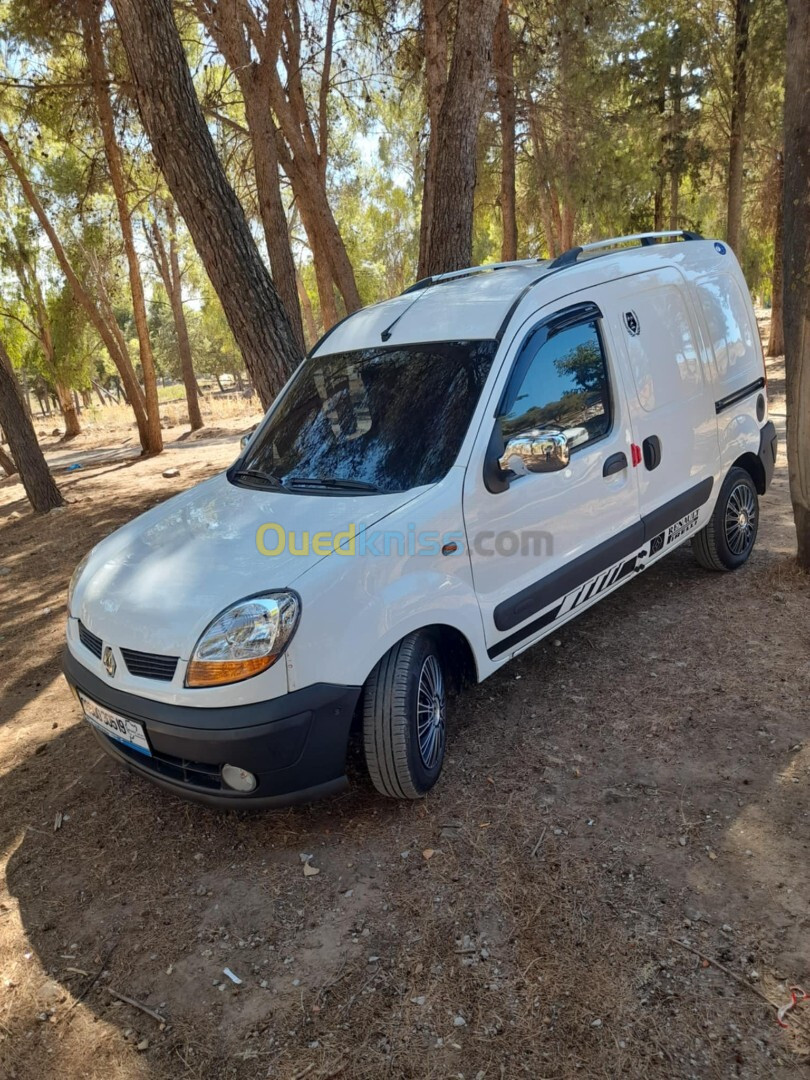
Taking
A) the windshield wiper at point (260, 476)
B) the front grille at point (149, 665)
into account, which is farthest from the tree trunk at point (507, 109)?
the front grille at point (149, 665)

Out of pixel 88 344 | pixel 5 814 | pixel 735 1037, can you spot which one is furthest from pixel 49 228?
pixel 735 1037


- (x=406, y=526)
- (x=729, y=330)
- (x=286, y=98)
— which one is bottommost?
(x=406, y=526)

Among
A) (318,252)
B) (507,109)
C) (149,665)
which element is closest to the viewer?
(149,665)

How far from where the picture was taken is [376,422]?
3.57 m

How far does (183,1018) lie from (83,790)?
152 centimetres

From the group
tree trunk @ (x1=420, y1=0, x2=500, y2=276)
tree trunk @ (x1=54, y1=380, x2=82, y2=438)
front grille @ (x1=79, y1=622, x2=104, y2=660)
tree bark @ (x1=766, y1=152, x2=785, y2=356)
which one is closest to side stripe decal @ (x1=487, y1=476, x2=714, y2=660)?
front grille @ (x1=79, y1=622, x2=104, y2=660)

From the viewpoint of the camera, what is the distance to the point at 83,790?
3.55 meters

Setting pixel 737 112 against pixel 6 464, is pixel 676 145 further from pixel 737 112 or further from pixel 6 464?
pixel 6 464

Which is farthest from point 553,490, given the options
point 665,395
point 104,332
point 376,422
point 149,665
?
point 104,332

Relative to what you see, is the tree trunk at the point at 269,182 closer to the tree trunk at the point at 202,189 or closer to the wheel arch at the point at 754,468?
the tree trunk at the point at 202,189

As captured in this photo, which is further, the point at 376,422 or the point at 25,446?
the point at 25,446

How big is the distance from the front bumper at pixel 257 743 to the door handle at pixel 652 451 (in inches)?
88.4

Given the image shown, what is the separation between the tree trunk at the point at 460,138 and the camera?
22.4 feet

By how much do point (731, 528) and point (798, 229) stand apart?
1.89 metres
